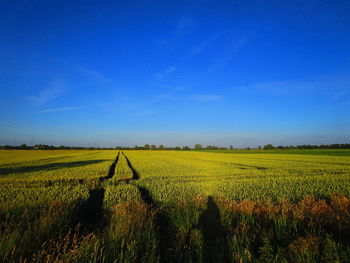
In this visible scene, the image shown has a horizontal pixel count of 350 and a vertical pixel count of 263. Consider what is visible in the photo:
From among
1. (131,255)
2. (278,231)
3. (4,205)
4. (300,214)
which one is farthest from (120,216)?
(300,214)

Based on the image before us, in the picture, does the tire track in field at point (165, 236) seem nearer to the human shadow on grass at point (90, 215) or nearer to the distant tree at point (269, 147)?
the human shadow on grass at point (90, 215)

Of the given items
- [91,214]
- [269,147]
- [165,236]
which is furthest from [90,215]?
[269,147]

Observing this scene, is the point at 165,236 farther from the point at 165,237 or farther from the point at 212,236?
the point at 212,236

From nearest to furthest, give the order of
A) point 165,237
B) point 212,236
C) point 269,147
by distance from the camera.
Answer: point 212,236 → point 165,237 → point 269,147

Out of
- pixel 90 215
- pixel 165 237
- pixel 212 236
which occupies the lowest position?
pixel 90 215

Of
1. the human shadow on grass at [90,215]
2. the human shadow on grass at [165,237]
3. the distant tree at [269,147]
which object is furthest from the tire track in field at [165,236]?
the distant tree at [269,147]

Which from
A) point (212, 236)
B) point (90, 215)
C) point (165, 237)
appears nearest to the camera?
point (212, 236)

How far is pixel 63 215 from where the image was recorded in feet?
16.2

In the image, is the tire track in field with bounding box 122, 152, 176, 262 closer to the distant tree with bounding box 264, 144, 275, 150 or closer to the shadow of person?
the shadow of person

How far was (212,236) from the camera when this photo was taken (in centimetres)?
403

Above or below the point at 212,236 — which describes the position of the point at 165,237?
below

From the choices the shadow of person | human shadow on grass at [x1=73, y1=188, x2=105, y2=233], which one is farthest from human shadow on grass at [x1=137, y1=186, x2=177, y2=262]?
human shadow on grass at [x1=73, y1=188, x2=105, y2=233]

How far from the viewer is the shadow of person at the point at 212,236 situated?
10.3ft

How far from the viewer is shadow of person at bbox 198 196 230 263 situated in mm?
3154
